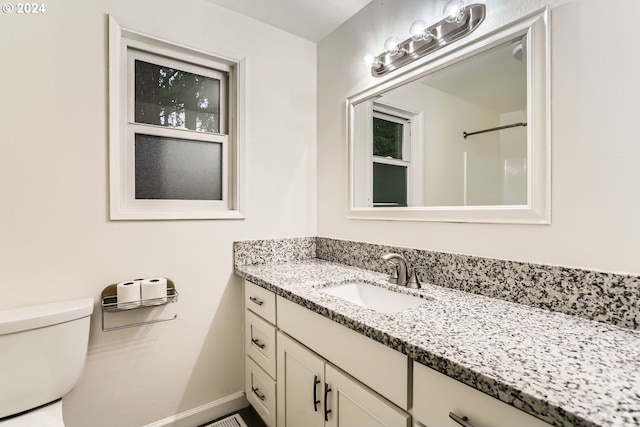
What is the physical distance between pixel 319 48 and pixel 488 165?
142 cm

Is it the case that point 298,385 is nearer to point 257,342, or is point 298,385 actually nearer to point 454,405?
point 257,342

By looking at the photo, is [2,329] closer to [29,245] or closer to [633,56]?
[29,245]

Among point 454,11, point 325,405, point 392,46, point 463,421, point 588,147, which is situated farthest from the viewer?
point 392,46

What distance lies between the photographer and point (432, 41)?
1.31 metres

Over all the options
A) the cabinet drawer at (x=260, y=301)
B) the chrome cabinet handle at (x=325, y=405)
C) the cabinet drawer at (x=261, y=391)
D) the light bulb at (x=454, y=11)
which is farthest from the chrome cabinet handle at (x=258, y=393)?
the light bulb at (x=454, y=11)

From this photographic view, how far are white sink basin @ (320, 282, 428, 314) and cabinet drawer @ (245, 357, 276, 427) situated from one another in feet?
1.72

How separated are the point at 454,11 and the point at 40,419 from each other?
2179 mm

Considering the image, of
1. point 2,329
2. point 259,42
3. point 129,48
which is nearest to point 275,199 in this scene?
point 259,42

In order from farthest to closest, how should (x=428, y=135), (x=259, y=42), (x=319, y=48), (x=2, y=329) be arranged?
(x=319, y=48) < (x=259, y=42) < (x=428, y=135) < (x=2, y=329)

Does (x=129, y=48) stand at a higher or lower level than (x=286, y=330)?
higher

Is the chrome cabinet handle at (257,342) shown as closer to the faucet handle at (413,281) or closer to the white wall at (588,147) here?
the faucet handle at (413,281)

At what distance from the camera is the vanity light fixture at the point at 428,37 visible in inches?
46.4

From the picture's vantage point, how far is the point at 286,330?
4.21 ft

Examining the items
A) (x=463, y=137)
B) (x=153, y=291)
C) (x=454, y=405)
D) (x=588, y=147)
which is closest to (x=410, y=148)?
(x=463, y=137)
